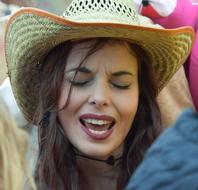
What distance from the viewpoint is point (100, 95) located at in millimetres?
1304

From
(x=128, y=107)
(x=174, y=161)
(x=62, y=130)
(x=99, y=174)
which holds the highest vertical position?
(x=174, y=161)

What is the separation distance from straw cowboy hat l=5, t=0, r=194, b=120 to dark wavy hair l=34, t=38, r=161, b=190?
0.03 meters

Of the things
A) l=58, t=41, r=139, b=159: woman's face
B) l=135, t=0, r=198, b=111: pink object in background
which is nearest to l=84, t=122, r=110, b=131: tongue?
l=58, t=41, r=139, b=159: woman's face

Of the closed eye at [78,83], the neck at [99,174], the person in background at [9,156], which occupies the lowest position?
the neck at [99,174]

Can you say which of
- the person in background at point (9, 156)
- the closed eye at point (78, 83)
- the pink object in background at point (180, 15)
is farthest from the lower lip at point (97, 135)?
the pink object in background at point (180, 15)

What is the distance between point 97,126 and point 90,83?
107 mm

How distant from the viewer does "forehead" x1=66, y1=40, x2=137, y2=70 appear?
1331mm

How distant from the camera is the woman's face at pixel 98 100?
132cm

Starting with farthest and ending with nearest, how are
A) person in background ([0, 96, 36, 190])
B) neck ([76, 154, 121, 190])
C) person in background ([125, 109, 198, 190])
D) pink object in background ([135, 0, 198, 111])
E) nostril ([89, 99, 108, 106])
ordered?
pink object in background ([135, 0, 198, 111]) < neck ([76, 154, 121, 190]) < nostril ([89, 99, 108, 106]) < person in background ([0, 96, 36, 190]) < person in background ([125, 109, 198, 190])

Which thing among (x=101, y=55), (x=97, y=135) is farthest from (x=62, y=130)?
(x=101, y=55)

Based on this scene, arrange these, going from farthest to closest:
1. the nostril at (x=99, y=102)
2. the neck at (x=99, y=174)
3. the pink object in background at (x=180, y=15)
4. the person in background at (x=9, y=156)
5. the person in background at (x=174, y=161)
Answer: the pink object in background at (x=180, y=15) → the neck at (x=99, y=174) → the nostril at (x=99, y=102) → the person in background at (x=9, y=156) → the person in background at (x=174, y=161)

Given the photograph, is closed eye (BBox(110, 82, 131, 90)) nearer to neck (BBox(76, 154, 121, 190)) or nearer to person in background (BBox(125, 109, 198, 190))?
neck (BBox(76, 154, 121, 190))

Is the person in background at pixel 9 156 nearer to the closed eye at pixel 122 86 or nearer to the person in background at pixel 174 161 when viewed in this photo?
the person in background at pixel 174 161

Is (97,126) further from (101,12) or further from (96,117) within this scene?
(101,12)
